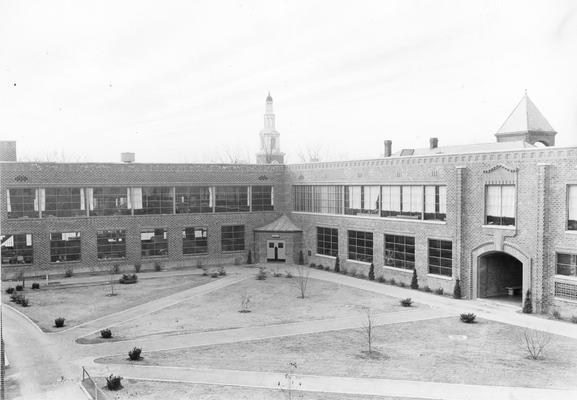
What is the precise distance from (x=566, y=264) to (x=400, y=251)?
35.5 ft

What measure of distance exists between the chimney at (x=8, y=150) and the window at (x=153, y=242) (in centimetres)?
1085

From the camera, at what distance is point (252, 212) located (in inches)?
1789

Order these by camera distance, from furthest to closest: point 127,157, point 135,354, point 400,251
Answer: point 127,157
point 400,251
point 135,354

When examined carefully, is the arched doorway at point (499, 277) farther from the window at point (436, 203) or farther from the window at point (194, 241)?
the window at point (194, 241)

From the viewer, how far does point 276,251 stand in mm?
44969

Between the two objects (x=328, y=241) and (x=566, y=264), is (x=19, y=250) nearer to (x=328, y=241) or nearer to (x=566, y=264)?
(x=328, y=241)

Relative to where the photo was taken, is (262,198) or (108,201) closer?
(108,201)

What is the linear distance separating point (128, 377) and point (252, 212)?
28.6m

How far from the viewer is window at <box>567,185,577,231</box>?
2488 cm

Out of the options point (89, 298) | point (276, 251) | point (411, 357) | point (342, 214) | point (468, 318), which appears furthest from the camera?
point (276, 251)

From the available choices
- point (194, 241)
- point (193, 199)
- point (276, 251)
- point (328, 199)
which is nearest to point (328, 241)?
point (328, 199)

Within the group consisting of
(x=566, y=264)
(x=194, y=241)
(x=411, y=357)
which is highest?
(x=566, y=264)

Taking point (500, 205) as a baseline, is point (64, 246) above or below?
below

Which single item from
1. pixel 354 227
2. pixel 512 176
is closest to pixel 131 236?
pixel 354 227
